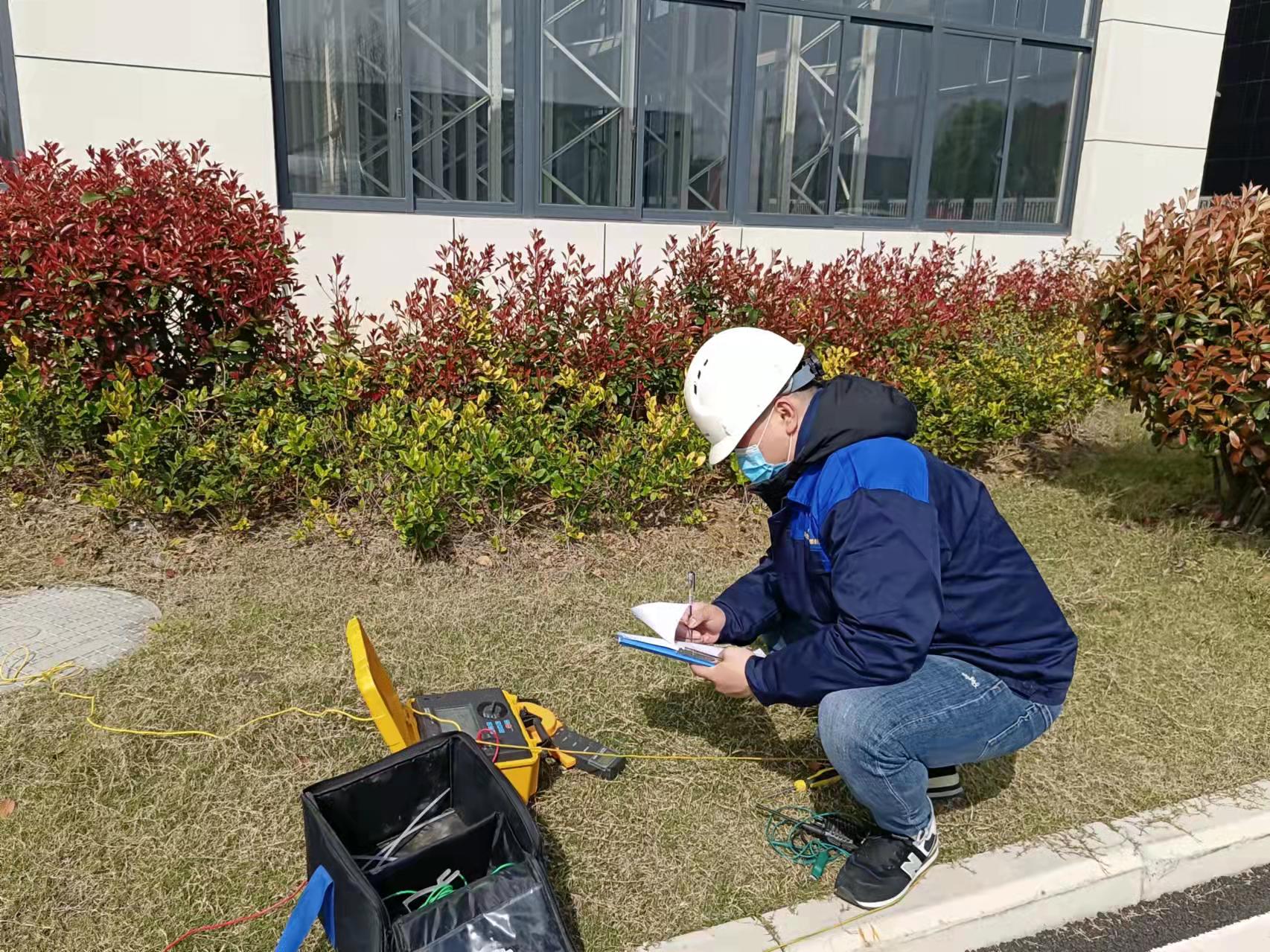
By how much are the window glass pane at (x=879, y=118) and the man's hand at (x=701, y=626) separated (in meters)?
5.65

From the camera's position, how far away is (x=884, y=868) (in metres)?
2.59

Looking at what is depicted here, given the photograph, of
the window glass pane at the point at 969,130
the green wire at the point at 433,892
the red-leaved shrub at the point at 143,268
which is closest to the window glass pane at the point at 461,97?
the red-leaved shrub at the point at 143,268

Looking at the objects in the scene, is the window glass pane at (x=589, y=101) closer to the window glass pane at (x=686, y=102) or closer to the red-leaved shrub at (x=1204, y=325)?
the window glass pane at (x=686, y=102)

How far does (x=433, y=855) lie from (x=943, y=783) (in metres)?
1.57

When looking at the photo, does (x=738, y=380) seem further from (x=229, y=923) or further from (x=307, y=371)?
(x=307, y=371)

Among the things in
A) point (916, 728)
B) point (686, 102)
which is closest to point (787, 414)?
point (916, 728)

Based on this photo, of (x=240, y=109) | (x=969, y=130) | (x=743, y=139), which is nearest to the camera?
(x=240, y=109)

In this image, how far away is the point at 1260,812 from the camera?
300cm

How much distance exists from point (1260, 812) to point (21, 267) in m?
5.37

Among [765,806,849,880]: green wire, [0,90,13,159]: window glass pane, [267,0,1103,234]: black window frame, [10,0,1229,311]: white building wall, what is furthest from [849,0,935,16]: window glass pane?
[765,806,849,880]: green wire

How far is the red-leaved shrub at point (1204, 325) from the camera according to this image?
465 centimetres

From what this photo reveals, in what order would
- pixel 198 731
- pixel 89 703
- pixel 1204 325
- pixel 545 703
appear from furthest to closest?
pixel 1204 325 < pixel 545 703 < pixel 89 703 < pixel 198 731

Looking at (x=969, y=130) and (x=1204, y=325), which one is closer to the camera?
(x=1204, y=325)

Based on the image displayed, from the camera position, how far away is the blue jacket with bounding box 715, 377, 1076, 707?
88.3 inches
